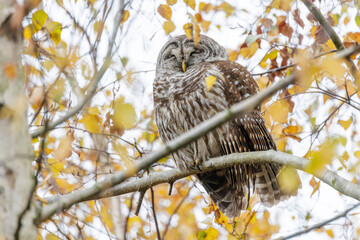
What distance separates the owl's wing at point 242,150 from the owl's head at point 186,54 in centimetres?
53

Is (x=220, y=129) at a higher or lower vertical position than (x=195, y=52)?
lower

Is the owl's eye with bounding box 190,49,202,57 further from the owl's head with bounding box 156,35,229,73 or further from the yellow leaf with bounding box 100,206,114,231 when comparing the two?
the yellow leaf with bounding box 100,206,114,231

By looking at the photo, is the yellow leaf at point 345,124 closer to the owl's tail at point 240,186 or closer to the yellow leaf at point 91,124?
the owl's tail at point 240,186

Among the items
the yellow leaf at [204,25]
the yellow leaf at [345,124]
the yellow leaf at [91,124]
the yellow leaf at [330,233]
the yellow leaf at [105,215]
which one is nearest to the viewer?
the yellow leaf at [105,215]

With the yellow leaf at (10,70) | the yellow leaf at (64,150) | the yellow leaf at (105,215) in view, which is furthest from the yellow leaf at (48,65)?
the yellow leaf at (10,70)

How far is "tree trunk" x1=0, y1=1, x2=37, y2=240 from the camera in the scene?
2.05m

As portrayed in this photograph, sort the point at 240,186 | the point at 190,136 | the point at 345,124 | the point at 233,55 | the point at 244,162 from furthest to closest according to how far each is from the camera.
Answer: the point at 233,55 → the point at 345,124 → the point at 240,186 → the point at 244,162 → the point at 190,136

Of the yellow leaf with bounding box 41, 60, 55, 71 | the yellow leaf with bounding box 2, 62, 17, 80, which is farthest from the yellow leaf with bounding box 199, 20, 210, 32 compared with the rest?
the yellow leaf with bounding box 2, 62, 17, 80

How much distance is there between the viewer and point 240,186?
5.22m

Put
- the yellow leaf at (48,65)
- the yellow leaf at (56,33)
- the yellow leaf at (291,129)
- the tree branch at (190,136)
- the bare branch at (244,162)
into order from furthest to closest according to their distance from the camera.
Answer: the yellow leaf at (291,129), the yellow leaf at (56,33), the yellow leaf at (48,65), the bare branch at (244,162), the tree branch at (190,136)

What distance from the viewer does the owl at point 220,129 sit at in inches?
191

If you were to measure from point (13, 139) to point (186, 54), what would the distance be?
3.88 m

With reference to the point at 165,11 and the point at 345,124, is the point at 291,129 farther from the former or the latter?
the point at 165,11

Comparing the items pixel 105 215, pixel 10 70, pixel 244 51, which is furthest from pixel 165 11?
pixel 10 70
